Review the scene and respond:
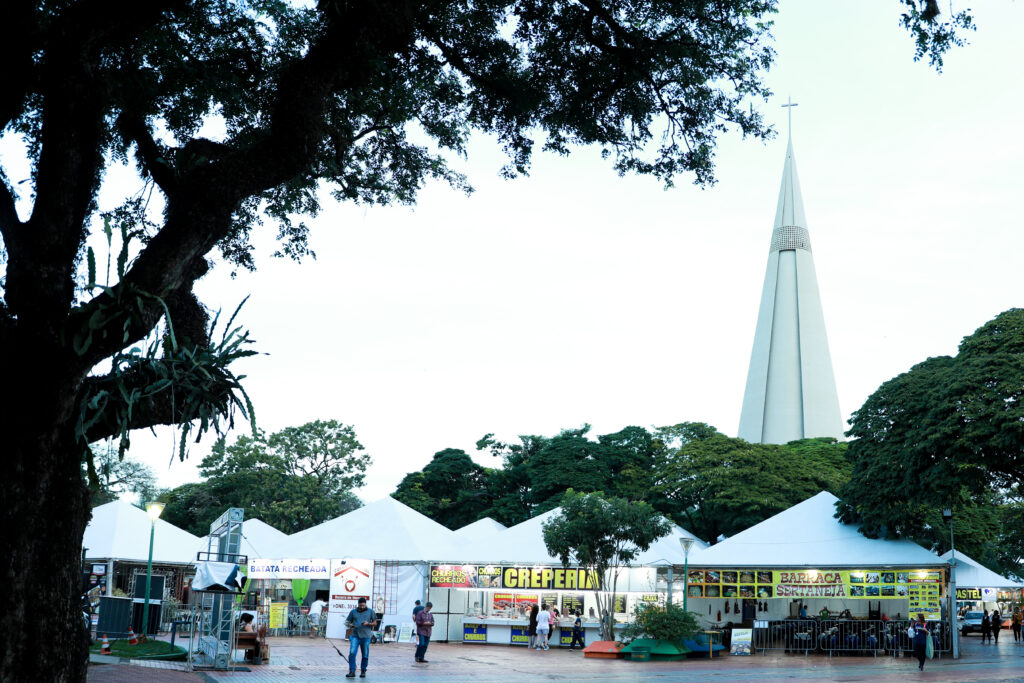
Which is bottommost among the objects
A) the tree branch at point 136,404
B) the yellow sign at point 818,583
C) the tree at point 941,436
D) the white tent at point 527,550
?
the yellow sign at point 818,583

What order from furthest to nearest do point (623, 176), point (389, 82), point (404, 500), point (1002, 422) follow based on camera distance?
point (404, 500)
point (1002, 422)
point (623, 176)
point (389, 82)

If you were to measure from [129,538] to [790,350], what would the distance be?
64.3m

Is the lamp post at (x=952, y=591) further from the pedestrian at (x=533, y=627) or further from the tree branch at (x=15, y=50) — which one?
the tree branch at (x=15, y=50)

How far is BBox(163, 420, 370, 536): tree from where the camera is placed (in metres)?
48.6

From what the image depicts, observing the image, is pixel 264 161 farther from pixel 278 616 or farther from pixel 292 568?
pixel 278 616

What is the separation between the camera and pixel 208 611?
17.9 meters

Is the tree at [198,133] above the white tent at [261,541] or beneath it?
above

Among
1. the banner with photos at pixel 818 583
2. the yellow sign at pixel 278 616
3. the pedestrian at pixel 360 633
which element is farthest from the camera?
the yellow sign at pixel 278 616

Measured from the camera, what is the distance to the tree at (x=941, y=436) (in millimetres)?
23719

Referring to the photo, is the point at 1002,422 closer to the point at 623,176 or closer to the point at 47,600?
the point at 623,176

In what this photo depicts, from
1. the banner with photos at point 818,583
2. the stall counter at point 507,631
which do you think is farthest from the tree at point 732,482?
the stall counter at point 507,631

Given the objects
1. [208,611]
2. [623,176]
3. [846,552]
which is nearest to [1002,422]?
[846,552]

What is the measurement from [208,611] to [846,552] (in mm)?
15572

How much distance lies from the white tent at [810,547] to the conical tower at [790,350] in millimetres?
54033
